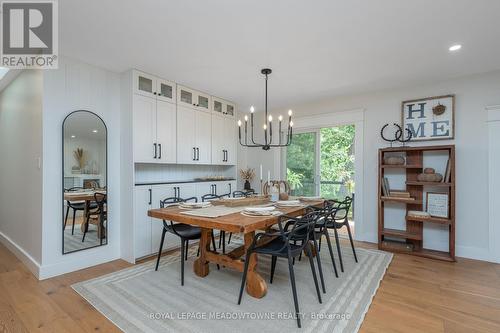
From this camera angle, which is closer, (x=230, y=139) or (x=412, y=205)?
(x=412, y=205)

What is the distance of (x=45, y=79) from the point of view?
270 centimetres

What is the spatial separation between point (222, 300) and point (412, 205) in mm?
3090

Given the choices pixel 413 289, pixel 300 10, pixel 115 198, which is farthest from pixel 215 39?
pixel 413 289

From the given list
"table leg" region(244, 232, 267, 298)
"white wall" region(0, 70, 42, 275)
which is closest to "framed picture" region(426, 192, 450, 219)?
"table leg" region(244, 232, 267, 298)

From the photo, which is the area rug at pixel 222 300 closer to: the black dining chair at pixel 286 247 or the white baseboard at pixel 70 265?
the black dining chair at pixel 286 247

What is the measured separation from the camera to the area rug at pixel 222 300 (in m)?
1.88

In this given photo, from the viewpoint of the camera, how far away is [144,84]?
131 inches

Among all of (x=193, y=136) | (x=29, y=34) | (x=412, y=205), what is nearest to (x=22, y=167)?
(x=29, y=34)

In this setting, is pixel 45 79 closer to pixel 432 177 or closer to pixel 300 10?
pixel 300 10

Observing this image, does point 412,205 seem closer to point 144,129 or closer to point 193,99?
point 193,99

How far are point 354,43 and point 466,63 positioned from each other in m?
1.58

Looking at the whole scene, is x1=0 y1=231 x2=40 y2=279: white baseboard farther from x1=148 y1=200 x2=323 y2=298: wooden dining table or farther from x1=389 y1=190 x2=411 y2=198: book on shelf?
x1=389 y1=190 x2=411 y2=198: book on shelf

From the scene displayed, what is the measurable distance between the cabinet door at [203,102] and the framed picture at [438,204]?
362 cm

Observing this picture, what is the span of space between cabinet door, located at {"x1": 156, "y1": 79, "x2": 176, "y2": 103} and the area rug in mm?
2242
